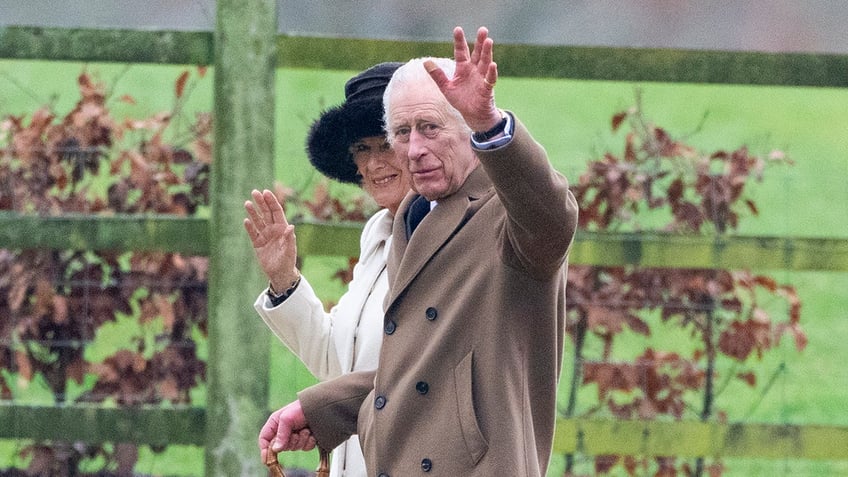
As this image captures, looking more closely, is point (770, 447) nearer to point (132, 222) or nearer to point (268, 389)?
point (268, 389)

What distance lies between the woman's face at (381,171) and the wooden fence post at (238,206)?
71 centimetres

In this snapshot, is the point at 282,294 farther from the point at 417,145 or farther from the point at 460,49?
the point at 460,49

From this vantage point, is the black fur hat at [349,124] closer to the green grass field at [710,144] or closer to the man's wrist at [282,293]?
the man's wrist at [282,293]

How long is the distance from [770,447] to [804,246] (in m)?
0.55

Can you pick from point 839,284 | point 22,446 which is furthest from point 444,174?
point 839,284

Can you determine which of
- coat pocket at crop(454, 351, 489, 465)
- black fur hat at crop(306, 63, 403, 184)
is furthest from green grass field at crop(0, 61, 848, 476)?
coat pocket at crop(454, 351, 489, 465)

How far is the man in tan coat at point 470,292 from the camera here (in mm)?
2088

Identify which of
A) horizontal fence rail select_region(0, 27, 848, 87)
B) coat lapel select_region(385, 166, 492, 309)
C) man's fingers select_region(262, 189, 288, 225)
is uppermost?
horizontal fence rail select_region(0, 27, 848, 87)

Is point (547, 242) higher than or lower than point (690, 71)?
lower

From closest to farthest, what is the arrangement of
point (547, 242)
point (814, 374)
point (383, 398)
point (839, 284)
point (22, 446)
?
point (547, 242) < point (383, 398) < point (22, 446) < point (814, 374) < point (839, 284)

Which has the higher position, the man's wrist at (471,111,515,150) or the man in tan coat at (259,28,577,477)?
the man's wrist at (471,111,515,150)

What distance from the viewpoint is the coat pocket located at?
2.22 m

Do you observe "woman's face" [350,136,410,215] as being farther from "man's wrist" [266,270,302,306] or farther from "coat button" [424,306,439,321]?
"coat button" [424,306,439,321]

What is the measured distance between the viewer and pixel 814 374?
5.36 metres
